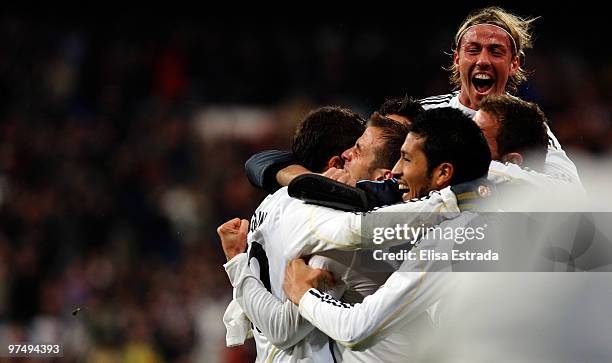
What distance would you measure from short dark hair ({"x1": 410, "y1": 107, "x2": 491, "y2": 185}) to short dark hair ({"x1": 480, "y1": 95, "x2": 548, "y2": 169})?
0.30 m

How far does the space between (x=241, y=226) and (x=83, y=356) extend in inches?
156

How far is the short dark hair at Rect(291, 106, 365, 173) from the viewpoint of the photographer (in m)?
3.11

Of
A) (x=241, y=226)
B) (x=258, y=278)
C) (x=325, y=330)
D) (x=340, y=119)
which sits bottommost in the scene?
(x=325, y=330)

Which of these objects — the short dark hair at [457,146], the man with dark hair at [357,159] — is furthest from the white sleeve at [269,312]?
the short dark hair at [457,146]

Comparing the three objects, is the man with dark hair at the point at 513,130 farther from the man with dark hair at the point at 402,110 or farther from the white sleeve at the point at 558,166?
the man with dark hair at the point at 402,110

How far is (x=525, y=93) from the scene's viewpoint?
14.7ft

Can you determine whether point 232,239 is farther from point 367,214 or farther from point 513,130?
point 513,130

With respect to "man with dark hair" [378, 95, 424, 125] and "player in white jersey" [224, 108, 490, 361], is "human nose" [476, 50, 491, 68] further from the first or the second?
"player in white jersey" [224, 108, 490, 361]

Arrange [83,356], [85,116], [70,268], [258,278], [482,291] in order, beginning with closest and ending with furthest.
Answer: [482,291] < [258,278] < [83,356] < [70,268] < [85,116]

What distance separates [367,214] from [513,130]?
558 millimetres

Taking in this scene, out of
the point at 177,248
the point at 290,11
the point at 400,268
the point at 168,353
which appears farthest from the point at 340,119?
the point at 290,11

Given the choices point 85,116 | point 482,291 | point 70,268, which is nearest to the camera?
point 482,291

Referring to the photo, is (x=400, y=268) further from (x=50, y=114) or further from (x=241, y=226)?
(x=50, y=114)

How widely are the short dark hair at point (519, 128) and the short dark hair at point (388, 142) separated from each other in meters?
0.26
